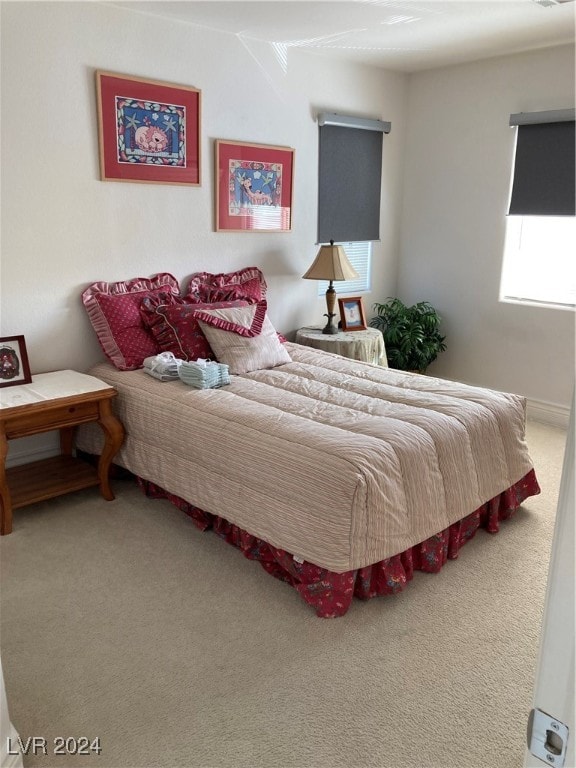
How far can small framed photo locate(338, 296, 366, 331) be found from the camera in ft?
14.9

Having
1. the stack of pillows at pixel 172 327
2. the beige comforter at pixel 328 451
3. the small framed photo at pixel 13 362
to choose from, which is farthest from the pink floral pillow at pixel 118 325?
the small framed photo at pixel 13 362

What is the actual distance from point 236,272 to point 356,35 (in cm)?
163

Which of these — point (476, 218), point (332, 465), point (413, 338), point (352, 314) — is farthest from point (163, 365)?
point (476, 218)

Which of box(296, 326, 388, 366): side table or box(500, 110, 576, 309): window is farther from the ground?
box(500, 110, 576, 309): window

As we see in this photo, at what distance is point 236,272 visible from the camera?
4199 mm

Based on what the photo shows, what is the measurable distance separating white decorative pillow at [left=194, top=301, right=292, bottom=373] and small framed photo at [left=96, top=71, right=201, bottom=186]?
888mm

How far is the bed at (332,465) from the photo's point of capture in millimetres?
2318

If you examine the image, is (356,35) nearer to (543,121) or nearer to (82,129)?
(543,121)

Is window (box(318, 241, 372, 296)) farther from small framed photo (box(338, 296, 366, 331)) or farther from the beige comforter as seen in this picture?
the beige comforter

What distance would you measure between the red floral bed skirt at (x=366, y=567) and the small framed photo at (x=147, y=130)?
186cm

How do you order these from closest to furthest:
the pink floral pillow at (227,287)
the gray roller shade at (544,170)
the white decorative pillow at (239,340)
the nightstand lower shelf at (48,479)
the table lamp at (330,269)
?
the nightstand lower shelf at (48,479) → the white decorative pillow at (239,340) → the pink floral pillow at (227,287) → the gray roller shade at (544,170) → the table lamp at (330,269)

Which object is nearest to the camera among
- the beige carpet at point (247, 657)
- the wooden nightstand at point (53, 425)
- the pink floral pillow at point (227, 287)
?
the beige carpet at point (247, 657)

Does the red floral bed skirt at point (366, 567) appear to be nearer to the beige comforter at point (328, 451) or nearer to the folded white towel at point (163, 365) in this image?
the beige comforter at point (328, 451)

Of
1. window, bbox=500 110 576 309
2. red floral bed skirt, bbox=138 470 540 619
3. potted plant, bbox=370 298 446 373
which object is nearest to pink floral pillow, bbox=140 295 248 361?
red floral bed skirt, bbox=138 470 540 619
